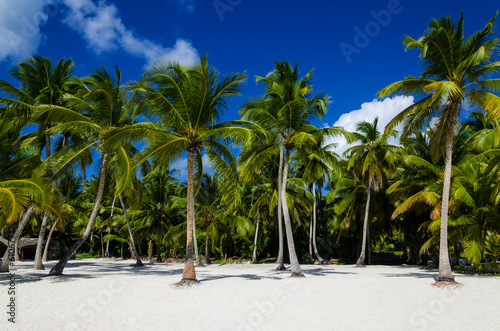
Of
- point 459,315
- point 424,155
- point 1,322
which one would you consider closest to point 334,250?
point 424,155

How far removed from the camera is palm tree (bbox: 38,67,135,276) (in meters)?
12.9

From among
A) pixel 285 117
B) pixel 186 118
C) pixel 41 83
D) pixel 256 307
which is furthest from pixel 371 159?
pixel 41 83

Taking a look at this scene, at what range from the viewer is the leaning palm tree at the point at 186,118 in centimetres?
1131

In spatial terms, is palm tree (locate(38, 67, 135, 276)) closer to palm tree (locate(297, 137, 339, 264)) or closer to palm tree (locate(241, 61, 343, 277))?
palm tree (locate(241, 61, 343, 277))

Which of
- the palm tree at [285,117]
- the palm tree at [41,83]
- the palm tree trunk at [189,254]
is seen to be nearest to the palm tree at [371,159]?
the palm tree at [285,117]

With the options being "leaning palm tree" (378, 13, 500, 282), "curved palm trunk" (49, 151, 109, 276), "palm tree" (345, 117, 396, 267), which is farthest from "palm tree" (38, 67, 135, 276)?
"palm tree" (345, 117, 396, 267)

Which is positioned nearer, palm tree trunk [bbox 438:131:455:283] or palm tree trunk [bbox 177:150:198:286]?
palm tree trunk [bbox 438:131:455:283]

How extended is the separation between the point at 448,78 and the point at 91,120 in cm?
1363

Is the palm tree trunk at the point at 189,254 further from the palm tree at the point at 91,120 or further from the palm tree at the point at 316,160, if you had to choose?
the palm tree at the point at 316,160

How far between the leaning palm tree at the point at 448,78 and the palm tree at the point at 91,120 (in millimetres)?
10426

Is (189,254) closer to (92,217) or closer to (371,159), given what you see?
(92,217)

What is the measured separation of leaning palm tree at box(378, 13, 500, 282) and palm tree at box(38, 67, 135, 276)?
1043cm

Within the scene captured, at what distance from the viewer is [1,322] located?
5867 mm

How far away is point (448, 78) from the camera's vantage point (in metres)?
11.7
